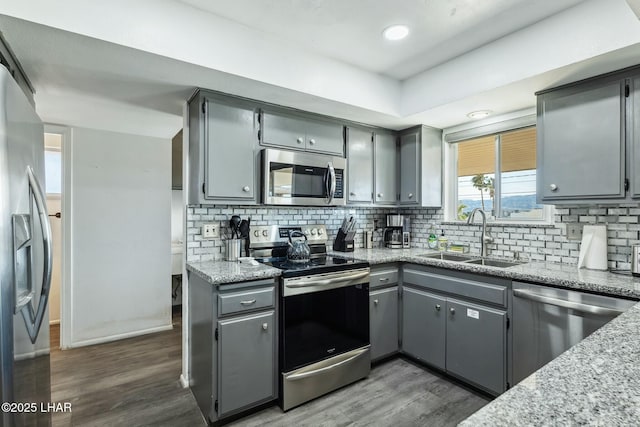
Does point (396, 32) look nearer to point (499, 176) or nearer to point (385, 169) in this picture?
point (385, 169)

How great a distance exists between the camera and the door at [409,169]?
3225 mm

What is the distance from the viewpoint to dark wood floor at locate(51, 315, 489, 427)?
205 cm

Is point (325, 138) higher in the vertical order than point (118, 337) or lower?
higher

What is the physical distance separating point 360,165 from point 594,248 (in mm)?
1884

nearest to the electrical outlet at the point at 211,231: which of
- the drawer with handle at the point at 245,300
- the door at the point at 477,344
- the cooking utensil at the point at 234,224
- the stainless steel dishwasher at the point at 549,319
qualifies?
the cooking utensil at the point at 234,224

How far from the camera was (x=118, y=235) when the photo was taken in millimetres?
3420

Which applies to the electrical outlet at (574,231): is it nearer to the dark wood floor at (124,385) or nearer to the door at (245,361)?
the door at (245,361)

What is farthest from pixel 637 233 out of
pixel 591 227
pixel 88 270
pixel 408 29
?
pixel 88 270

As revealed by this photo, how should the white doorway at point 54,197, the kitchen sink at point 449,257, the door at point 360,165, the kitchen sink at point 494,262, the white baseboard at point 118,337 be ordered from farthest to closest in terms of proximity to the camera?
the white doorway at point 54,197
the white baseboard at point 118,337
the door at point 360,165
the kitchen sink at point 449,257
the kitchen sink at point 494,262

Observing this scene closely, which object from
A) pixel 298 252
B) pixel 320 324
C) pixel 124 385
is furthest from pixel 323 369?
pixel 124 385

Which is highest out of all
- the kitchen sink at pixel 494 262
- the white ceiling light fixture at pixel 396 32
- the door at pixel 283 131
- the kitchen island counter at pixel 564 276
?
the white ceiling light fixture at pixel 396 32

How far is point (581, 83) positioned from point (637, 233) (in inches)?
41.6

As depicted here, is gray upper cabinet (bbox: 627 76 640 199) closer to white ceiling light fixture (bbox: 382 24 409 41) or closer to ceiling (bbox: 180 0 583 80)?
ceiling (bbox: 180 0 583 80)

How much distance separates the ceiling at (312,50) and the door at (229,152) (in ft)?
0.60
